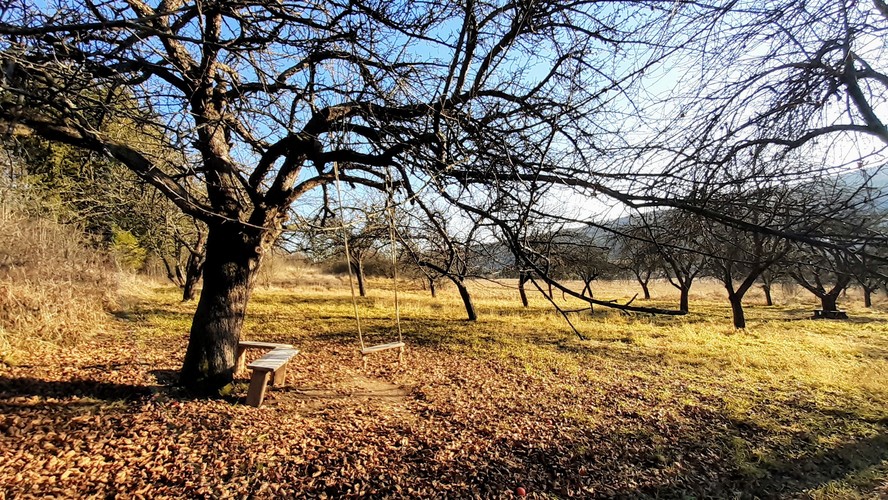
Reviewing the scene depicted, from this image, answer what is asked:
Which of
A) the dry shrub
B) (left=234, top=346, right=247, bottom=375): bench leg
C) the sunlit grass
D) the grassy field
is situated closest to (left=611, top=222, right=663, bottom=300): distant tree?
the sunlit grass

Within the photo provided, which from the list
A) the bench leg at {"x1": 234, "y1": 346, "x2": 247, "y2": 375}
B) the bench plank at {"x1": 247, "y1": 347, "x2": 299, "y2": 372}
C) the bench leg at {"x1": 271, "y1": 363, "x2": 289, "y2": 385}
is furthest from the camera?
the bench leg at {"x1": 234, "y1": 346, "x2": 247, "y2": 375}

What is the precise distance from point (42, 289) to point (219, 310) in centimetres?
480

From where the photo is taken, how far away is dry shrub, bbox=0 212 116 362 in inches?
229

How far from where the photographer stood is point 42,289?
6.60 metres

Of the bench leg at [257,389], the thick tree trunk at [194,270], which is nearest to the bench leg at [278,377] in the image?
the bench leg at [257,389]

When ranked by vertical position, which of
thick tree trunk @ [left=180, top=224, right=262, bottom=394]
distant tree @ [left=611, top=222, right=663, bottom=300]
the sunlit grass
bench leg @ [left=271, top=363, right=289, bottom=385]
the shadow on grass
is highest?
distant tree @ [left=611, top=222, right=663, bottom=300]

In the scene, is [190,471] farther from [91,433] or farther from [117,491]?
[91,433]

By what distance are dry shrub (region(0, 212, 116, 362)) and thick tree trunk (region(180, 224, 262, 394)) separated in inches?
103

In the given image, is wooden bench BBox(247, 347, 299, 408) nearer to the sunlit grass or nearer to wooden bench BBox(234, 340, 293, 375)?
wooden bench BBox(234, 340, 293, 375)

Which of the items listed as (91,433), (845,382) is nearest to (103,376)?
(91,433)

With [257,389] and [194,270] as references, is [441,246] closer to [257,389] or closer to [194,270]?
[257,389]

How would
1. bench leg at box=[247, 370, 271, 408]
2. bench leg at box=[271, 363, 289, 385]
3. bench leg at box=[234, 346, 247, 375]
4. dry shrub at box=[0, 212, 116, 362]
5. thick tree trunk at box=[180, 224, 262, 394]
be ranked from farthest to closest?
dry shrub at box=[0, 212, 116, 362] < bench leg at box=[234, 346, 247, 375] < bench leg at box=[271, 363, 289, 385] < thick tree trunk at box=[180, 224, 262, 394] < bench leg at box=[247, 370, 271, 408]

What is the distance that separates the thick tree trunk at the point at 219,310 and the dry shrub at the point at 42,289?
262cm

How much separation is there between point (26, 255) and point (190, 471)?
7.17 meters
